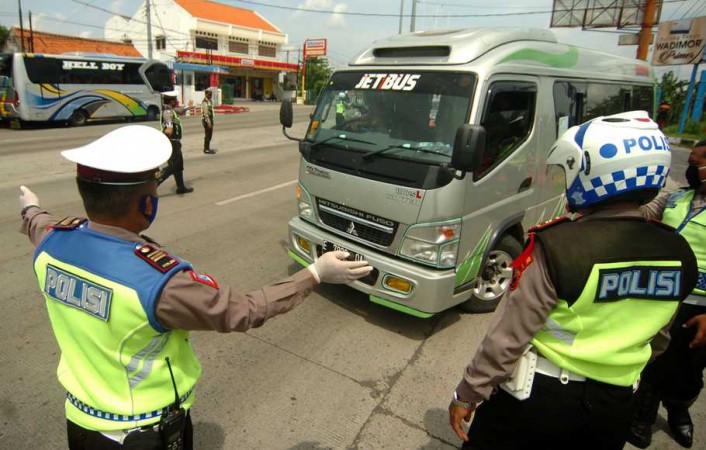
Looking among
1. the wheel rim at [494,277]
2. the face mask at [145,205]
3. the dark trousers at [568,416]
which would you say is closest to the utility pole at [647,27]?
the wheel rim at [494,277]

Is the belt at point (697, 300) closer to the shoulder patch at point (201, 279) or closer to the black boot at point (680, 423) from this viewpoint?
the black boot at point (680, 423)

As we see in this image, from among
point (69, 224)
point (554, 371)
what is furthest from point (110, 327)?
point (554, 371)

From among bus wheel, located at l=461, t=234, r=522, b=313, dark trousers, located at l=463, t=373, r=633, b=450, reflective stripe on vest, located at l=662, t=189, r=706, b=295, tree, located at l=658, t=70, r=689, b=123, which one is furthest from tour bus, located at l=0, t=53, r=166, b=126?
tree, located at l=658, t=70, r=689, b=123

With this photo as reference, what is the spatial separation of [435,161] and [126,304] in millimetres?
2778

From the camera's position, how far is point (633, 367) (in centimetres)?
166

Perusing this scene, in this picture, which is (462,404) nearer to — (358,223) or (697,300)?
(697,300)

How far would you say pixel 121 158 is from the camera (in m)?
1.44

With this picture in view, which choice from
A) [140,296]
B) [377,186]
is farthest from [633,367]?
[377,186]

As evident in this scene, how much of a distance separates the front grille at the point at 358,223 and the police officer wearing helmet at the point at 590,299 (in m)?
2.17

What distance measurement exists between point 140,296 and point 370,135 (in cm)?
311

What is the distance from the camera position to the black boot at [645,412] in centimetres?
289

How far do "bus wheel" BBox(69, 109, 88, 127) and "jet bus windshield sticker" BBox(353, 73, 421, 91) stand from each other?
68.6ft

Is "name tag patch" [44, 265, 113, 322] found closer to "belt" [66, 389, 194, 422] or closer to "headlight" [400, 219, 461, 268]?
"belt" [66, 389, 194, 422]

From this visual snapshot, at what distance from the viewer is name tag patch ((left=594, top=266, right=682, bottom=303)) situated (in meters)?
1.50
